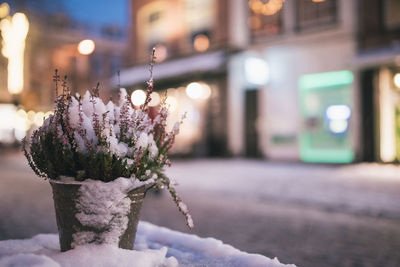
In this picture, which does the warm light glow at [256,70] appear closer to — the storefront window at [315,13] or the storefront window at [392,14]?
the storefront window at [315,13]

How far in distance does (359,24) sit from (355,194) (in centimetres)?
773

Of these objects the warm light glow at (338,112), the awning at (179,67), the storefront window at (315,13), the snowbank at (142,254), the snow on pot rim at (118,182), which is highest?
the storefront window at (315,13)

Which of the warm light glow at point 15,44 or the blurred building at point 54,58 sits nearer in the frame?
the warm light glow at point 15,44

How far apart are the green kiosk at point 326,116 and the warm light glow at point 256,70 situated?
4.52 feet

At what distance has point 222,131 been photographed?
15242 millimetres

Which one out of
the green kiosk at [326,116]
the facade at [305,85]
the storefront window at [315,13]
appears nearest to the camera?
the facade at [305,85]

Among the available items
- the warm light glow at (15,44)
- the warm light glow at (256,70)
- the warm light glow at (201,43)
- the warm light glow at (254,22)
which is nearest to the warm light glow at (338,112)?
the warm light glow at (256,70)

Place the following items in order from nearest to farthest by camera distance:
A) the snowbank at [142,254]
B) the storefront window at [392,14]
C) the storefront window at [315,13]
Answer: the snowbank at [142,254] → the storefront window at [392,14] → the storefront window at [315,13]

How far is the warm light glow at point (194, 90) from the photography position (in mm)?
15633

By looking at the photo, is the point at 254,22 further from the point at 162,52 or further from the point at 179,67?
the point at 162,52

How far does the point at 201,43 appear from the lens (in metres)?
16.5

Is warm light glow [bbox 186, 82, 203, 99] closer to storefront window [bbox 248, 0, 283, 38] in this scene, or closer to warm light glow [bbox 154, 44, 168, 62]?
warm light glow [bbox 154, 44, 168, 62]

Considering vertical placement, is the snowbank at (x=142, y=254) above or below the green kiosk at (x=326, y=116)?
below

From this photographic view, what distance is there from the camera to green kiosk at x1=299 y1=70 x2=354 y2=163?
40.5ft
